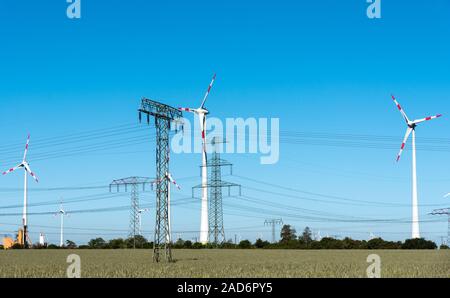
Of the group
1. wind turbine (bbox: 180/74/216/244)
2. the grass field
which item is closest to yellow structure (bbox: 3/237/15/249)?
wind turbine (bbox: 180/74/216/244)

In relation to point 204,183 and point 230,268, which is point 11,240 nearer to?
point 204,183

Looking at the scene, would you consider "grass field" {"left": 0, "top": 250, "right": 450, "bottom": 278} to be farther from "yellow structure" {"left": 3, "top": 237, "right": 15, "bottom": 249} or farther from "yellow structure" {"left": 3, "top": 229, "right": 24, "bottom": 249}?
"yellow structure" {"left": 3, "top": 229, "right": 24, "bottom": 249}

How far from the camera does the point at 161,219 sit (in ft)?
219

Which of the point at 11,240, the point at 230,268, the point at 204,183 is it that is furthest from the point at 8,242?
the point at 230,268

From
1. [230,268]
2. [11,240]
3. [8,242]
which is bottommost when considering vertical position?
[8,242]

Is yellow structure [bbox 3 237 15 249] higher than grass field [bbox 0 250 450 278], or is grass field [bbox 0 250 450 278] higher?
grass field [bbox 0 250 450 278]

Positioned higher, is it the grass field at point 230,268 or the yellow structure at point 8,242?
the grass field at point 230,268

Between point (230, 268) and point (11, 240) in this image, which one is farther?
point (11, 240)

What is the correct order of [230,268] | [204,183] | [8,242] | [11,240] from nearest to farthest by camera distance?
[230,268], [204,183], [8,242], [11,240]

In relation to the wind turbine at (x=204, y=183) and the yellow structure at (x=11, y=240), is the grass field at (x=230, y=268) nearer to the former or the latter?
the wind turbine at (x=204, y=183)

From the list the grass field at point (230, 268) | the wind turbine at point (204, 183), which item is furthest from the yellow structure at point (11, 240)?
the grass field at point (230, 268)

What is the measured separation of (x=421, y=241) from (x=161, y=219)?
107 metres
